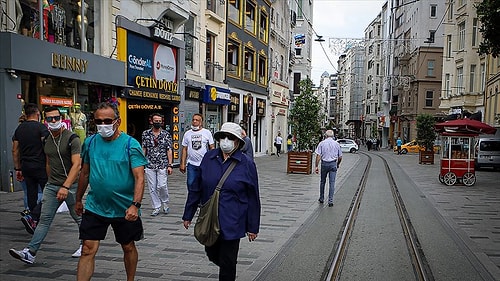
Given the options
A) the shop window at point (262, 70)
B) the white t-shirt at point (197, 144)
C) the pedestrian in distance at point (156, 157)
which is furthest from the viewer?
the shop window at point (262, 70)

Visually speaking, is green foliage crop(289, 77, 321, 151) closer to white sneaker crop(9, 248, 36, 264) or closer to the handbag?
white sneaker crop(9, 248, 36, 264)

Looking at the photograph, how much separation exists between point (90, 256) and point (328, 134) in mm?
8188

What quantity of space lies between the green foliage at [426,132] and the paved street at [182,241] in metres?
20.3

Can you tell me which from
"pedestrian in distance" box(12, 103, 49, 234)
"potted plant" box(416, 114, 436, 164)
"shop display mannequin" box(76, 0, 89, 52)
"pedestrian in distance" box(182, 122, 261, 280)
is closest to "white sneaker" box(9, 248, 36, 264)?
"pedestrian in distance" box(12, 103, 49, 234)

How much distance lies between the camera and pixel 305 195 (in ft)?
42.5

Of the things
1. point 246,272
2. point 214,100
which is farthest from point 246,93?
point 246,272

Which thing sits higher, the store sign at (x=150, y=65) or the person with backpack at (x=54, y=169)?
the store sign at (x=150, y=65)

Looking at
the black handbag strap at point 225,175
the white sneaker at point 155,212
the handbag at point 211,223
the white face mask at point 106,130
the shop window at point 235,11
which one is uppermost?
the shop window at point 235,11

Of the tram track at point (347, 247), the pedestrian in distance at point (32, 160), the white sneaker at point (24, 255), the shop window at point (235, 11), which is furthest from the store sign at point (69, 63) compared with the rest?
the shop window at point (235, 11)

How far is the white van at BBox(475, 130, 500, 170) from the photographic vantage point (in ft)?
85.3

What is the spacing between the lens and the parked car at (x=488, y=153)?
85.3 ft

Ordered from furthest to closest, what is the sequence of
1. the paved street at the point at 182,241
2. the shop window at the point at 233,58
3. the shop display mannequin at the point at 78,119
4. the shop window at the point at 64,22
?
the shop window at the point at 233,58, the shop display mannequin at the point at 78,119, the shop window at the point at 64,22, the paved street at the point at 182,241

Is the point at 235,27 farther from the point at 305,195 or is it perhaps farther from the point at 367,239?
the point at 367,239

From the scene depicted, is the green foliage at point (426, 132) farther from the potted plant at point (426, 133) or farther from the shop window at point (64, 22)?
the shop window at point (64, 22)
